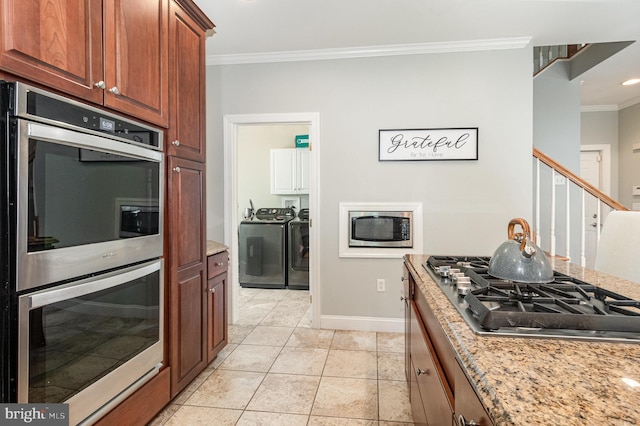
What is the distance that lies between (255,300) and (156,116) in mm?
2803

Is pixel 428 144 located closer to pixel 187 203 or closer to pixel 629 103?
pixel 187 203

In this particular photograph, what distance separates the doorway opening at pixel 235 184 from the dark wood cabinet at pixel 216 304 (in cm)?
77

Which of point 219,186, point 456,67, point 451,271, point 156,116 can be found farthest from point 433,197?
point 156,116

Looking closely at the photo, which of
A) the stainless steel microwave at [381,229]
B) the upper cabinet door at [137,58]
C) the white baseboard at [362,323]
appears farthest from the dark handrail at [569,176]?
the upper cabinet door at [137,58]

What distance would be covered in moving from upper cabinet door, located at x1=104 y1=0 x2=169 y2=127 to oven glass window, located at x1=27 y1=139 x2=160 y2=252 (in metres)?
0.27

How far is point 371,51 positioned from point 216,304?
2.50 m

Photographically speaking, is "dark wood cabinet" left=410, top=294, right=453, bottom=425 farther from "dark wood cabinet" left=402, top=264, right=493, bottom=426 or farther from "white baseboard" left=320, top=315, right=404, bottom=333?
"white baseboard" left=320, top=315, right=404, bottom=333

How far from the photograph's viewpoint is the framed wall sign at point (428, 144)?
2.91 metres

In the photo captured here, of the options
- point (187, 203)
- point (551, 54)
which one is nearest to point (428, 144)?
point (187, 203)

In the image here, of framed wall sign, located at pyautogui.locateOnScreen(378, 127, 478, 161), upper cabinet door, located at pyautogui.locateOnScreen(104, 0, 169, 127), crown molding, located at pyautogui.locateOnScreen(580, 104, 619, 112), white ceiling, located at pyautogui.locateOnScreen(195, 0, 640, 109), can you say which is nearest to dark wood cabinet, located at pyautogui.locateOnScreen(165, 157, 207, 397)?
upper cabinet door, located at pyautogui.locateOnScreen(104, 0, 169, 127)

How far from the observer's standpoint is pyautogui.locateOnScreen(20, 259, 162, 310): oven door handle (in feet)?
3.54

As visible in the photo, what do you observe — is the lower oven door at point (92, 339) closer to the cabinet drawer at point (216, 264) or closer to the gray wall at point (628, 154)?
the cabinet drawer at point (216, 264)

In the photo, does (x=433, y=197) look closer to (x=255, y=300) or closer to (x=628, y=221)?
(x=628, y=221)

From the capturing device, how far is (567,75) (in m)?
3.88
